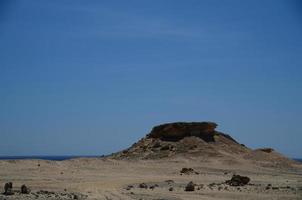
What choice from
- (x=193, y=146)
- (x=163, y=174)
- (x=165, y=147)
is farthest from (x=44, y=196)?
(x=193, y=146)

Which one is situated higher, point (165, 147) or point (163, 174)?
point (165, 147)

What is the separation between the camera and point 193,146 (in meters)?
43.1

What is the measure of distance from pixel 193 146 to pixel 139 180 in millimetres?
17738

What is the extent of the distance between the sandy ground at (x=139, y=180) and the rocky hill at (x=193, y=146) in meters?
2.69

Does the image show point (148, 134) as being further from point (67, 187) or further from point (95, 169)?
point (67, 187)

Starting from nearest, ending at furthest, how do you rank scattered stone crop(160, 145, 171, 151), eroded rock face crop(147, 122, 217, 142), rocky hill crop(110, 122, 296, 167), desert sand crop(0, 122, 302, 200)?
desert sand crop(0, 122, 302, 200), rocky hill crop(110, 122, 296, 167), scattered stone crop(160, 145, 171, 151), eroded rock face crop(147, 122, 217, 142)

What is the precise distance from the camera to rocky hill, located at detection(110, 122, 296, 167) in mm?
41688

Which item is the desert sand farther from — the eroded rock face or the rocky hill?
the eroded rock face

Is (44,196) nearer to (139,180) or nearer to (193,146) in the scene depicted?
(139,180)

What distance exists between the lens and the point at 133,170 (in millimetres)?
32812

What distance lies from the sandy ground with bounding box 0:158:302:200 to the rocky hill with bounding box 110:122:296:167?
269 cm

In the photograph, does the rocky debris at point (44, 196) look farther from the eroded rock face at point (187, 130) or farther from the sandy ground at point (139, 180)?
the eroded rock face at point (187, 130)

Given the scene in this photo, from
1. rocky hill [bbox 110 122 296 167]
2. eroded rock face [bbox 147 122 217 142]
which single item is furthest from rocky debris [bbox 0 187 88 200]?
eroded rock face [bbox 147 122 217 142]

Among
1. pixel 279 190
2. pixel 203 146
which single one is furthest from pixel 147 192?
pixel 203 146
